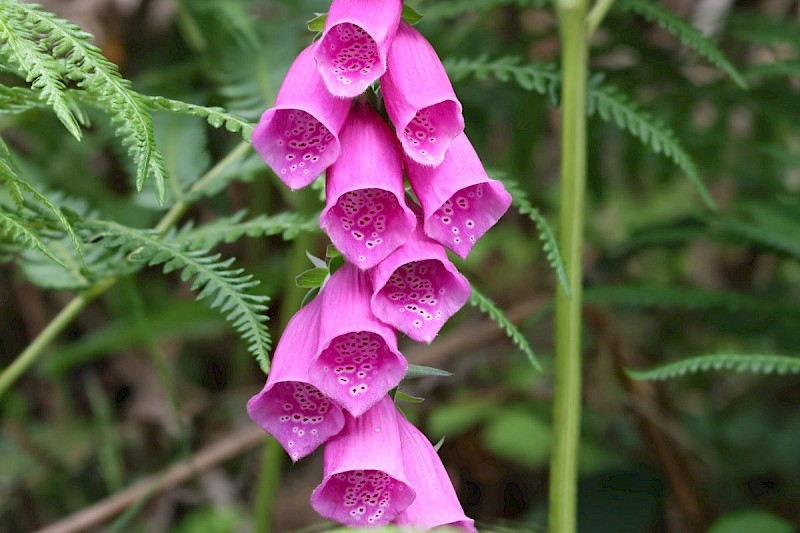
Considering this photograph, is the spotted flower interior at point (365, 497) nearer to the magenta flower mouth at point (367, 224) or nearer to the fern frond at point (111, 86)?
the magenta flower mouth at point (367, 224)

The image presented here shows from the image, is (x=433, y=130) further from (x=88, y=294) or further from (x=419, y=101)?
(x=88, y=294)

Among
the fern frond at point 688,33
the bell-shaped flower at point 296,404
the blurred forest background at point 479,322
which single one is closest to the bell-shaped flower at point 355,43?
the bell-shaped flower at point 296,404

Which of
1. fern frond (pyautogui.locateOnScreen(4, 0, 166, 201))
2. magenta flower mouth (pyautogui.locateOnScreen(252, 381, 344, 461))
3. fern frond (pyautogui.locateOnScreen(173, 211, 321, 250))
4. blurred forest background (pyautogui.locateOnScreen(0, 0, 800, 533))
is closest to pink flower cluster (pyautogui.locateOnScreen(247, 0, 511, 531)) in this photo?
magenta flower mouth (pyautogui.locateOnScreen(252, 381, 344, 461))

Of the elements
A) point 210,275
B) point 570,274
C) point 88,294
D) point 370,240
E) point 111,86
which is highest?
point 111,86

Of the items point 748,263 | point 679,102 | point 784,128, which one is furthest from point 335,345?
point 748,263

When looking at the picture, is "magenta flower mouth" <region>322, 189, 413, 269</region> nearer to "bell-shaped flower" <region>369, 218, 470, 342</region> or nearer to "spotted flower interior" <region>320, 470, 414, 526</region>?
"bell-shaped flower" <region>369, 218, 470, 342</region>

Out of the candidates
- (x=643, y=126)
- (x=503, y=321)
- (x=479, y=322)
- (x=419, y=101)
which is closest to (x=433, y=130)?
(x=419, y=101)

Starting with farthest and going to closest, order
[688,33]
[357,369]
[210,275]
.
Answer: [688,33], [210,275], [357,369]
